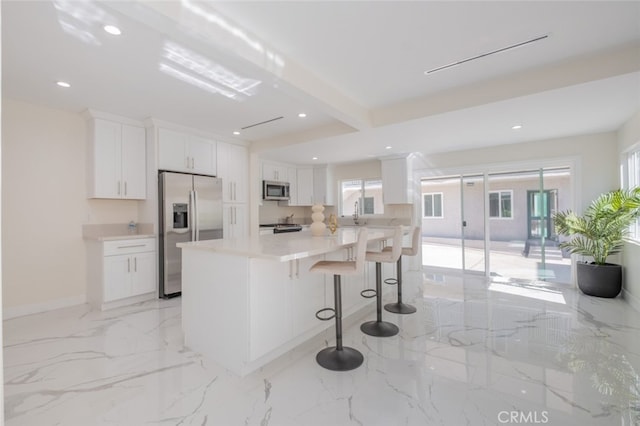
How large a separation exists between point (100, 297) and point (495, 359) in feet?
14.0

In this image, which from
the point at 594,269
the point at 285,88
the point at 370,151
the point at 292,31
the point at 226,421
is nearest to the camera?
the point at 226,421

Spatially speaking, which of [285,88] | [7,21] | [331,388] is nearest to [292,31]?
[285,88]

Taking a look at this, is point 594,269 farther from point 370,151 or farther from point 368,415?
point 368,415

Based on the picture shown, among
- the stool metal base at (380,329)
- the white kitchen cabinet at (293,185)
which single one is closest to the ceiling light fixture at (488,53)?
the stool metal base at (380,329)

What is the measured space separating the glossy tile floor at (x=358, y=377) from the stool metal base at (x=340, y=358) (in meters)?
0.07

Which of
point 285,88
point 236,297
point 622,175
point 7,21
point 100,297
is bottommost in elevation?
point 100,297

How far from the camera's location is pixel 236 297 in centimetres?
223

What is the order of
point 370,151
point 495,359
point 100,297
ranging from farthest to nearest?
point 370,151 < point 100,297 < point 495,359

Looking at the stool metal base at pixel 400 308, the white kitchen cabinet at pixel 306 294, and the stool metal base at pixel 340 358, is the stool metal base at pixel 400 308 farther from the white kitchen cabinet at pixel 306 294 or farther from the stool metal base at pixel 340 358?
the stool metal base at pixel 340 358

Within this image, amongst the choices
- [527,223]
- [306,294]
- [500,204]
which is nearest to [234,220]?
[306,294]

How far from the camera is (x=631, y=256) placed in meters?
3.72

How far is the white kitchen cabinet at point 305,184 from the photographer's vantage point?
22.7 ft

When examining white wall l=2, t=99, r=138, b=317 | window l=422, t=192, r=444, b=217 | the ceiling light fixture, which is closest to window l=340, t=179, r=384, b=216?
window l=422, t=192, r=444, b=217

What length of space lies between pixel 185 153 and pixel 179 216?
953mm
